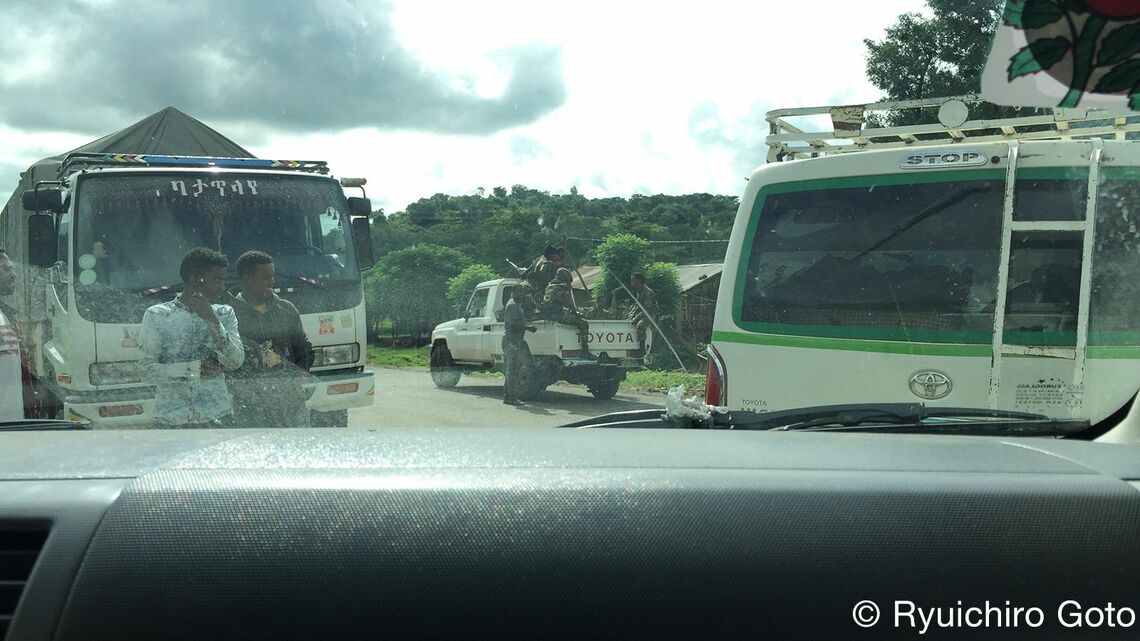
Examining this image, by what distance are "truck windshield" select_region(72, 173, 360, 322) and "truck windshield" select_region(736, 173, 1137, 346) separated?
4.26 m

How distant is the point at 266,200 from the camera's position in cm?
801

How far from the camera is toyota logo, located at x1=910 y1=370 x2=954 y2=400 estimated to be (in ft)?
13.6

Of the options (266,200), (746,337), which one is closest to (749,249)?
(746,337)

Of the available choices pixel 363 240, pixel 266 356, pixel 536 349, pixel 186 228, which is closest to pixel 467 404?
pixel 363 240

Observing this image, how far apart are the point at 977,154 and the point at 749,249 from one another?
1.14 m

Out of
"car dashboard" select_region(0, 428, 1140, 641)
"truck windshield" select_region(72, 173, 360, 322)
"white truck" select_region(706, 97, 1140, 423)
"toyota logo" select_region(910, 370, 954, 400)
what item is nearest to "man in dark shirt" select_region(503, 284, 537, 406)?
"truck windshield" select_region(72, 173, 360, 322)

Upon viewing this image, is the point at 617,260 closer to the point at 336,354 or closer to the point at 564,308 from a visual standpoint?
the point at 564,308

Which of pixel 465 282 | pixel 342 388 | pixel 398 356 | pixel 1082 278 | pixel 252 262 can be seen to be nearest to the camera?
pixel 1082 278

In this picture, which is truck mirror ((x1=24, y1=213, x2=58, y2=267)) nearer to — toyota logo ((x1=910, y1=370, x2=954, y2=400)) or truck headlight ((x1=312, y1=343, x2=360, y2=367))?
truck headlight ((x1=312, y1=343, x2=360, y2=367))

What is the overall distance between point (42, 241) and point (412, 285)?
4.17 metres

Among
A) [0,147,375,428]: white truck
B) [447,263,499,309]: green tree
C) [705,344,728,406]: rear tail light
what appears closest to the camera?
[705,344,728,406]: rear tail light

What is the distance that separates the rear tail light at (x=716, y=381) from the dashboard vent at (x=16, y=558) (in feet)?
10.6

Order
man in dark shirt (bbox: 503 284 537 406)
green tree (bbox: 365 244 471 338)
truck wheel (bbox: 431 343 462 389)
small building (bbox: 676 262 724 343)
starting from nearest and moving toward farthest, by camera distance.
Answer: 1. green tree (bbox: 365 244 471 338)
2. truck wheel (bbox: 431 343 462 389)
3. small building (bbox: 676 262 724 343)
4. man in dark shirt (bbox: 503 284 537 406)

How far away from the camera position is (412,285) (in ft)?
36.9
